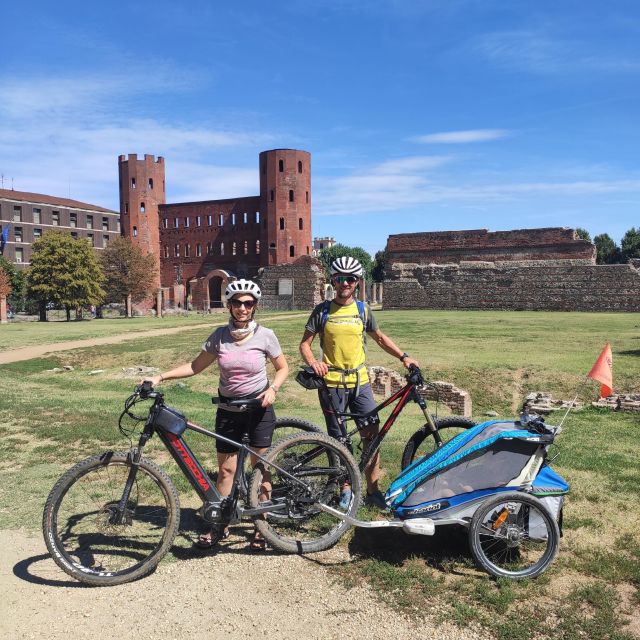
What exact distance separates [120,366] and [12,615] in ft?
45.7

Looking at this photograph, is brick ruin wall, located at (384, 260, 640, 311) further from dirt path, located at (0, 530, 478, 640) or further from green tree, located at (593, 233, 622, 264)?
green tree, located at (593, 233, 622, 264)

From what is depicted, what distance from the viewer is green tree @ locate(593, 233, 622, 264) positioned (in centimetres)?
8094

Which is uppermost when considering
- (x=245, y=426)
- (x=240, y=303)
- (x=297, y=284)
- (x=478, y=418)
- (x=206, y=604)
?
(x=297, y=284)

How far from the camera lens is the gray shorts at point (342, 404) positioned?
464 centimetres

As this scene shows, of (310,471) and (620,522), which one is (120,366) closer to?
(310,471)

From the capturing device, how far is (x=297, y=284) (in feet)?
171

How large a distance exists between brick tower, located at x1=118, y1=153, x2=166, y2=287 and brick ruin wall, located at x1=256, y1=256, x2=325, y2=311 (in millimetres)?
14727

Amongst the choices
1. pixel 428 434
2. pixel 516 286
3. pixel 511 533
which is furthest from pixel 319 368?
pixel 516 286

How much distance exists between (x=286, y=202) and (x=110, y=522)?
2038 inches

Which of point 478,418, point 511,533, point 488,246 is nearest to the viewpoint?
point 511,533

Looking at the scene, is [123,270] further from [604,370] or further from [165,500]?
[604,370]

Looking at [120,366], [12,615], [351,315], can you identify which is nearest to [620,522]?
[351,315]

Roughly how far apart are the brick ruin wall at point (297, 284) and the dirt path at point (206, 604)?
4661cm

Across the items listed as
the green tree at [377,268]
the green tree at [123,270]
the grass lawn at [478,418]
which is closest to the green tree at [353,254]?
the green tree at [377,268]
